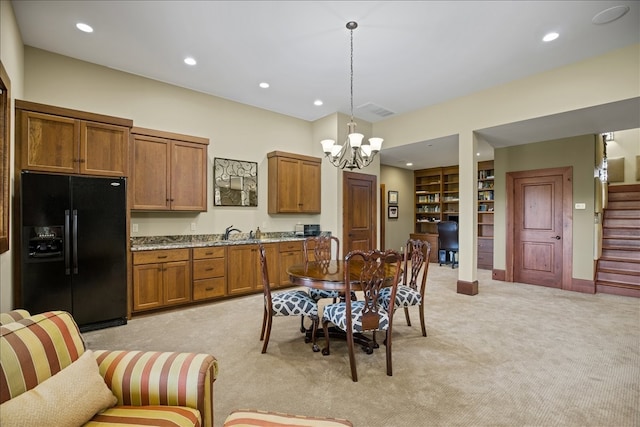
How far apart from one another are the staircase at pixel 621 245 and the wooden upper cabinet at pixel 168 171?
6.70 m

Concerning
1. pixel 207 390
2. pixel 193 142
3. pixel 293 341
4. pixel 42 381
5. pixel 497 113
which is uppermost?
pixel 497 113

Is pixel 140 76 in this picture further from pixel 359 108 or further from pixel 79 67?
pixel 359 108

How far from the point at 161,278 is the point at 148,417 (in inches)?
119

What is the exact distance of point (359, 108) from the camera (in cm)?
532

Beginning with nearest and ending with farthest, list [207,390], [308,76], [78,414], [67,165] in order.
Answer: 1. [78,414]
2. [207,390]
3. [67,165]
4. [308,76]

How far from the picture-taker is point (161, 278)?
12.7 feet

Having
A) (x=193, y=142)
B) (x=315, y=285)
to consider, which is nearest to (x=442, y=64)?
(x=315, y=285)

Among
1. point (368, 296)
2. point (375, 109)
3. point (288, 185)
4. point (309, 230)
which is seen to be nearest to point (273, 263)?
point (309, 230)

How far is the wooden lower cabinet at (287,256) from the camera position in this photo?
16.6ft

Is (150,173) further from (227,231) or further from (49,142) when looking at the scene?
(227,231)

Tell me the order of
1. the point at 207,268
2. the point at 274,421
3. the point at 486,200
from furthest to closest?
the point at 486,200, the point at 207,268, the point at 274,421

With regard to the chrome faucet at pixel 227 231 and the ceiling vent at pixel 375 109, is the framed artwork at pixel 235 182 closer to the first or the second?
the chrome faucet at pixel 227 231

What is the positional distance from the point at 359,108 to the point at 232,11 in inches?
115

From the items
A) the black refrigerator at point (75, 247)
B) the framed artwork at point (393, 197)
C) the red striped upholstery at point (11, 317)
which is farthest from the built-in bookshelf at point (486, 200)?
the red striped upholstery at point (11, 317)
